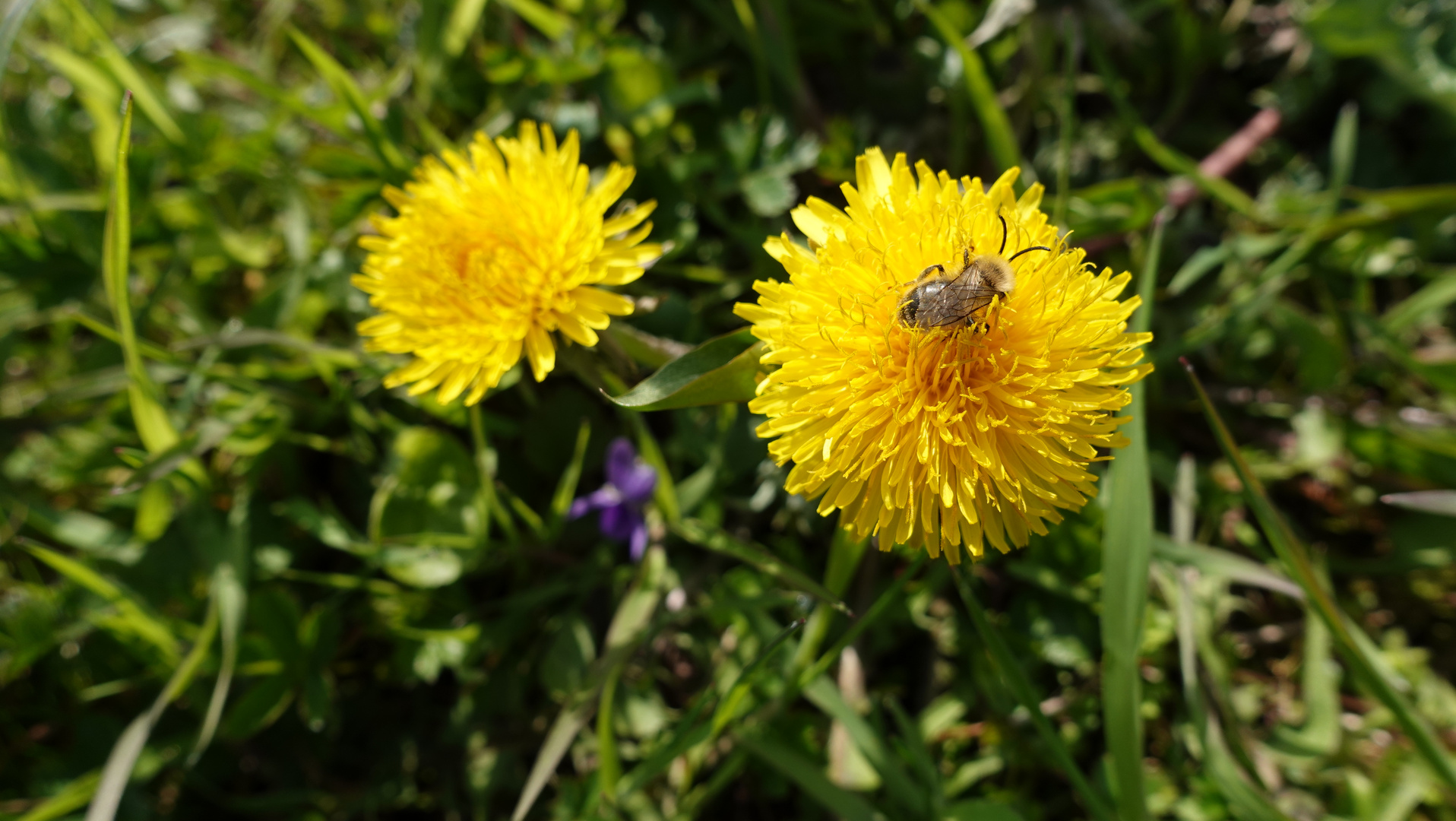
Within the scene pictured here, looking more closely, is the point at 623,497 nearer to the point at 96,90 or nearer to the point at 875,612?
the point at 875,612

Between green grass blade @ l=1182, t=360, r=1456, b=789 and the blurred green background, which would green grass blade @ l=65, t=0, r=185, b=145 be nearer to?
the blurred green background

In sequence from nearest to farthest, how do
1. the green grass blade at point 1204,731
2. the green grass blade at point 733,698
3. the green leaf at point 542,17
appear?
the green grass blade at point 733,698 < the green grass blade at point 1204,731 < the green leaf at point 542,17

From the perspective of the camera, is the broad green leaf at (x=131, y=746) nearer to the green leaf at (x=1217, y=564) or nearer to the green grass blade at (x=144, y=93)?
Answer: the green grass blade at (x=144, y=93)

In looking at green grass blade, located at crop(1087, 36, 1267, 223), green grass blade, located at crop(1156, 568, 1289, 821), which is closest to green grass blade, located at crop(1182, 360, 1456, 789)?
green grass blade, located at crop(1156, 568, 1289, 821)

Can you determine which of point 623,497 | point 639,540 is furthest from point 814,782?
point 623,497

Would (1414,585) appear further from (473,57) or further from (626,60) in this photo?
(473,57)

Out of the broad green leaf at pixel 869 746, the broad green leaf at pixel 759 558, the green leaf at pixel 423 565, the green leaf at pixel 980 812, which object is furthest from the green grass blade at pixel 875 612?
the green leaf at pixel 423 565

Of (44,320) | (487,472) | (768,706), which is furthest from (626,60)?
(44,320)
